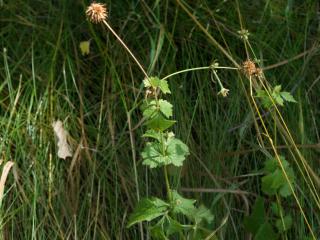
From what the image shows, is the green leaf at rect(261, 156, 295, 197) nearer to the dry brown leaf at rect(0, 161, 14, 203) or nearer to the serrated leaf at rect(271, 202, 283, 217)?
the serrated leaf at rect(271, 202, 283, 217)

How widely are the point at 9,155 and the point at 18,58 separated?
32cm

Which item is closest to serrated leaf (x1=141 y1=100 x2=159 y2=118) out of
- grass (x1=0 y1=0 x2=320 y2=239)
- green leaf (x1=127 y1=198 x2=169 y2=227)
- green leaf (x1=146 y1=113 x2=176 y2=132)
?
green leaf (x1=146 y1=113 x2=176 y2=132)

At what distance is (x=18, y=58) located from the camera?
6.95ft

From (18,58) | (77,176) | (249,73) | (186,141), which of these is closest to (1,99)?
(18,58)

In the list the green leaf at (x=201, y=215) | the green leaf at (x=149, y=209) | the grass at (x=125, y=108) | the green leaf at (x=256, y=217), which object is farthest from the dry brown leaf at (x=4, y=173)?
the green leaf at (x=256, y=217)

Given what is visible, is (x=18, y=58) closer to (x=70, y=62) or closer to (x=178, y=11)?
(x=70, y=62)

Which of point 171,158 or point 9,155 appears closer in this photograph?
point 171,158

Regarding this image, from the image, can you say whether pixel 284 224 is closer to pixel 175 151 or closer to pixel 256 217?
pixel 256 217

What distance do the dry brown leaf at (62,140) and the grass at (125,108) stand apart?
0.7 inches

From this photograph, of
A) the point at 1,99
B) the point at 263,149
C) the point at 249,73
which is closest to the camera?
the point at 249,73

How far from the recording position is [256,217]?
1.78 metres

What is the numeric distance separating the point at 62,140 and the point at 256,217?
50 centimetres

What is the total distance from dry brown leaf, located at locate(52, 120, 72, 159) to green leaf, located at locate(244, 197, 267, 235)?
1.51ft

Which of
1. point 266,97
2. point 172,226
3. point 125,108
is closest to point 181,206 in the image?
point 172,226
